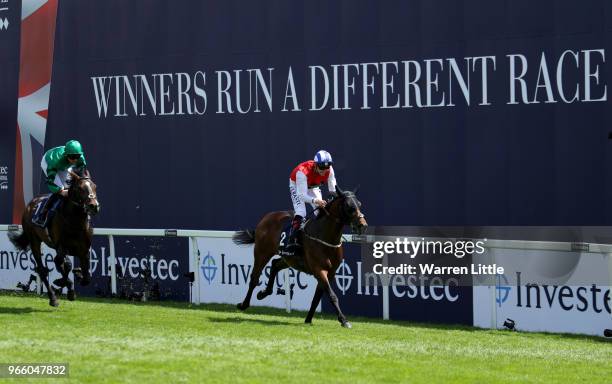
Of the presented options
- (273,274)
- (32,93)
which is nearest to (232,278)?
(273,274)

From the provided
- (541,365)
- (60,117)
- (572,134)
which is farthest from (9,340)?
(60,117)

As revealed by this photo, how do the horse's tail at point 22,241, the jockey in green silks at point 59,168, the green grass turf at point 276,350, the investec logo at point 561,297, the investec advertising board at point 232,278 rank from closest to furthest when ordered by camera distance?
the green grass turf at point 276,350, the investec logo at point 561,297, the jockey in green silks at point 59,168, the horse's tail at point 22,241, the investec advertising board at point 232,278

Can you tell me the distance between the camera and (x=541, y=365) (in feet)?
37.3

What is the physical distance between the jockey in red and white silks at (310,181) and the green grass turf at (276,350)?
1.29 meters

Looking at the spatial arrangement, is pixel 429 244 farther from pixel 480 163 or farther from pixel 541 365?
pixel 541 365

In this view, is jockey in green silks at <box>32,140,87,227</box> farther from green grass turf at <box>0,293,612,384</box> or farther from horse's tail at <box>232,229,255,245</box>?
horse's tail at <box>232,229,255,245</box>

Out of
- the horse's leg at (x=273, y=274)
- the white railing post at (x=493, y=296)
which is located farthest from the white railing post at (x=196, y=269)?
the white railing post at (x=493, y=296)

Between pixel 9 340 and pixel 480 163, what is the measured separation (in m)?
6.48

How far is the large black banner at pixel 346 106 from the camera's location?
49.1 ft

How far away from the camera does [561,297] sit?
14.5 m

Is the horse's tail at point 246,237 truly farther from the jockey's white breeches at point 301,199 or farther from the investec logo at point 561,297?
the investec logo at point 561,297

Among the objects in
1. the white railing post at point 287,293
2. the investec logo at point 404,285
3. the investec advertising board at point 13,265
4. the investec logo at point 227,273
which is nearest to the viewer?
the investec logo at point 404,285

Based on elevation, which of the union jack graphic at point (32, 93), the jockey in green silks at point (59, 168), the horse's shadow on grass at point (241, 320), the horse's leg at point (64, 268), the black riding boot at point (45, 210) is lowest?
the horse's shadow on grass at point (241, 320)

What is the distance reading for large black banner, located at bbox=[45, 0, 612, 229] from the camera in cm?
1498
